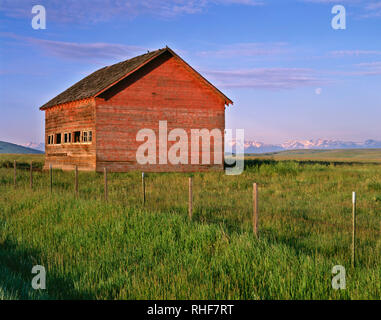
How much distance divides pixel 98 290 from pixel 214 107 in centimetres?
2408

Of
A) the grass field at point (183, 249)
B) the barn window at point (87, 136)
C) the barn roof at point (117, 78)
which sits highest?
the barn roof at point (117, 78)

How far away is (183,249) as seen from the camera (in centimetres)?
879

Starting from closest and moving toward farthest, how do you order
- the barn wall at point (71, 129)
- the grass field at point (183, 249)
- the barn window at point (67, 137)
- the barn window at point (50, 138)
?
the grass field at point (183, 249) → the barn wall at point (71, 129) → the barn window at point (67, 137) → the barn window at point (50, 138)

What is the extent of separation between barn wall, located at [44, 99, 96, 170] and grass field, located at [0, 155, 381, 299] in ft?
38.8

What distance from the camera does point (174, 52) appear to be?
28.6 meters

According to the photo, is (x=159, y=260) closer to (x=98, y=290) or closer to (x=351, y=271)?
(x=98, y=290)

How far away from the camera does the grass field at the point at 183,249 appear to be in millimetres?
6488

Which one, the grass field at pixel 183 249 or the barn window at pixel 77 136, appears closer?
the grass field at pixel 183 249

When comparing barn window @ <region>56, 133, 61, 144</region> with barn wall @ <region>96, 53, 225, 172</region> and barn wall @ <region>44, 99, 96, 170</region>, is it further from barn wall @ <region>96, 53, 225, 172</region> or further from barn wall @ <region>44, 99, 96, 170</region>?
barn wall @ <region>96, 53, 225, 172</region>

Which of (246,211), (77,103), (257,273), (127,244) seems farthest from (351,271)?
(77,103)

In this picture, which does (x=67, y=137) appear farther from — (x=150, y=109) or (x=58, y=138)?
(x=150, y=109)

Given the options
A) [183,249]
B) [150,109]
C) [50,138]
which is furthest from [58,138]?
[183,249]

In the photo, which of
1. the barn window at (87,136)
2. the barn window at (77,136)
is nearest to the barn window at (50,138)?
the barn window at (77,136)

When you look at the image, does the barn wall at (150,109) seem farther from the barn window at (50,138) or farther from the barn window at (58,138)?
the barn window at (50,138)
